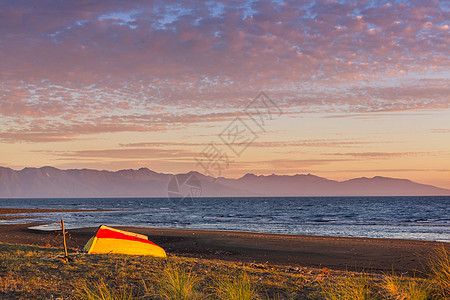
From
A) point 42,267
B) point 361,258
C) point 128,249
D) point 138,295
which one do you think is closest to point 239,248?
point 361,258

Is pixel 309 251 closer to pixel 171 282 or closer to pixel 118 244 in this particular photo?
pixel 118 244

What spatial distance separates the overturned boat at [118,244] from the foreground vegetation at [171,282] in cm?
267

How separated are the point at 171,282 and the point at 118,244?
26.3 feet

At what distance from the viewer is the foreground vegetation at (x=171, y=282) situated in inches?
292

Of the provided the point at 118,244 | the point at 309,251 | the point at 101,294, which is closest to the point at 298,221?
the point at 309,251

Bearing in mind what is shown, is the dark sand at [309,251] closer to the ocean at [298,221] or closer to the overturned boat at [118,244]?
the overturned boat at [118,244]

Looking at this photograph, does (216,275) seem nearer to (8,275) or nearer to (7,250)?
(8,275)

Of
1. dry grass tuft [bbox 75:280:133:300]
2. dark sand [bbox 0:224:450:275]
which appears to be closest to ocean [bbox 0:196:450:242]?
dark sand [bbox 0:224:450:275]

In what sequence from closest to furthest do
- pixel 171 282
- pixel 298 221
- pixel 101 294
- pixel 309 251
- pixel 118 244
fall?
1. pixel 101 294
2. pixel 171 282
3. pixel 118 244
4. pixel 309 251
5. pixel 298 221

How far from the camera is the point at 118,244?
14930 millimetres

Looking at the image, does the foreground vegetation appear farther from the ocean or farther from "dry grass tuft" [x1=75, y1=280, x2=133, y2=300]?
the ocean

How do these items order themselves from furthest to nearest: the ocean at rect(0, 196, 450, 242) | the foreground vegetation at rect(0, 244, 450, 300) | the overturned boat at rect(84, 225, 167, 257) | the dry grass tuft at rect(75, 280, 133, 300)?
the ocean at rect(0, 196, 450, 242)
the overturned boat at rect(84, 225, 167, 257)
the foreground vegetation at rect(0, 244, 450, 300)
the dry grass tuft at rect(75, 280, 133, 300)

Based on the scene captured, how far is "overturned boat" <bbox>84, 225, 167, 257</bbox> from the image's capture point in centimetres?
1455

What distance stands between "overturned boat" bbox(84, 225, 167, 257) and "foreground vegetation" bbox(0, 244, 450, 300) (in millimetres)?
2672
